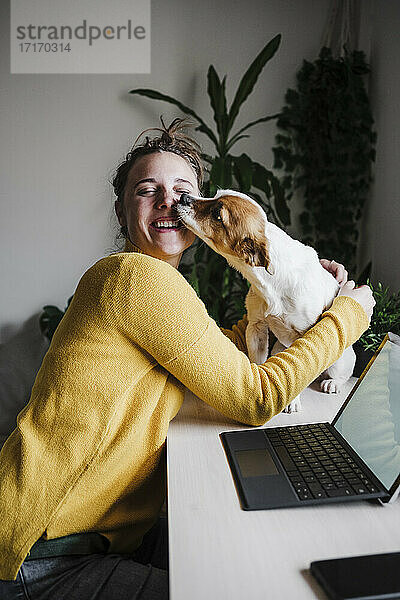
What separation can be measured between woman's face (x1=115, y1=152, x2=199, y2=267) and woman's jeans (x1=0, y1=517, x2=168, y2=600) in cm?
62

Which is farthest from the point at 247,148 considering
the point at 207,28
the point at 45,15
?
the point at 45,15

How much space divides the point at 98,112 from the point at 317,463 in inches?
95.1

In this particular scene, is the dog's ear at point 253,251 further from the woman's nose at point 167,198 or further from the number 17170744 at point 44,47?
the number 17170744 at point 44,47

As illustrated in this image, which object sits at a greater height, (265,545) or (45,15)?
(45,15)

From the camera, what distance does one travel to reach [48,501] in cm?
84

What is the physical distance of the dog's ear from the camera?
3.53 feet

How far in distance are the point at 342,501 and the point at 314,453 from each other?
0.52 feet

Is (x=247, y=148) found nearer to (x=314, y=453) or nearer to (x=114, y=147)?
(x=114, y=147)

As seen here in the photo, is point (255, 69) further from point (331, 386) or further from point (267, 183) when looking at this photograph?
point (331, 386)

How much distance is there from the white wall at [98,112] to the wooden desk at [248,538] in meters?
2.11

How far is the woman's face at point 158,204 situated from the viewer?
1168 millimetres

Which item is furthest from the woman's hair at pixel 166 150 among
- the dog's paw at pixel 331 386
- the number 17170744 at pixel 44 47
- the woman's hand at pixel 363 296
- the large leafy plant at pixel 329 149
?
the number 17170744 at pixel 44 47

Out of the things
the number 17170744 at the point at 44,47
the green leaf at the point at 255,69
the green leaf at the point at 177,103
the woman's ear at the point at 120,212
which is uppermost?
the number 17170744 at the point at 44,47

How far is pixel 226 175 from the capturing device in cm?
245
